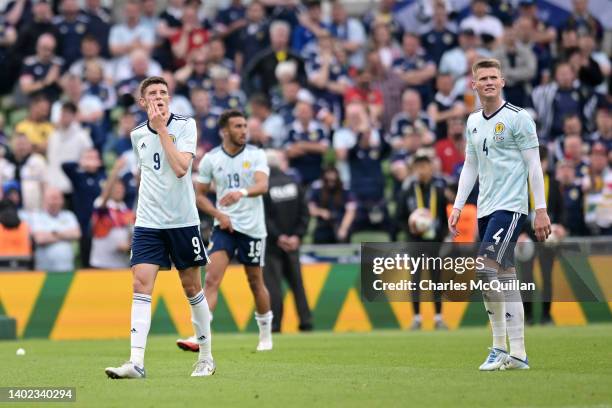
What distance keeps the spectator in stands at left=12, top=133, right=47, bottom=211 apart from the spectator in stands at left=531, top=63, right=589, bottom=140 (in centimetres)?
943

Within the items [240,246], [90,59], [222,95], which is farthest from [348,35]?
[240,246]

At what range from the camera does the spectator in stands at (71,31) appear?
25062mm

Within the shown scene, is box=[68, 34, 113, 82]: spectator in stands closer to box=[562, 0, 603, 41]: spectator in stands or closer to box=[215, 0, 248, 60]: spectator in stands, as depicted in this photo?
box=[215, 0, 248, 60]: spectator in stands

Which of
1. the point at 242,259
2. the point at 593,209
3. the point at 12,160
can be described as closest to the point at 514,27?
the point at 593,209

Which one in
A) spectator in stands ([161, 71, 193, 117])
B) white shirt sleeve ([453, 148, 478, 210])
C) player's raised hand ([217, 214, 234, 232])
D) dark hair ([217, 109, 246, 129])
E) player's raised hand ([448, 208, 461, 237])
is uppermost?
spectator in stands ([161, 71, 193, 117])

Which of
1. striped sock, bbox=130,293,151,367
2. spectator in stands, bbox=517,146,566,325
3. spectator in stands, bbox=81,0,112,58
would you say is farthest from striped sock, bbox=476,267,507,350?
spectator in stands, bbox=81,0,112,58

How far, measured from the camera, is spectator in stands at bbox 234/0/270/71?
25500mm

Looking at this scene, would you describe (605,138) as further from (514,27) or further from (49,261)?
(49,261)

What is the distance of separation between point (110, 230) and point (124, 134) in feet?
8.19

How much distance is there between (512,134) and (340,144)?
38.2 feet

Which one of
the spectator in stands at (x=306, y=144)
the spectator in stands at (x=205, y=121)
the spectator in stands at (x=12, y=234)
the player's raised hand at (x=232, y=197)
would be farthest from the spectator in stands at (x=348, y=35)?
the player's raised hand at (x=232, y=197)

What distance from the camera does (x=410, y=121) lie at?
77.7 ft

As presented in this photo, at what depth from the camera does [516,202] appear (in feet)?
37.3

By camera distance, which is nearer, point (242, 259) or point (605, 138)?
Answer: point (242, 259)
